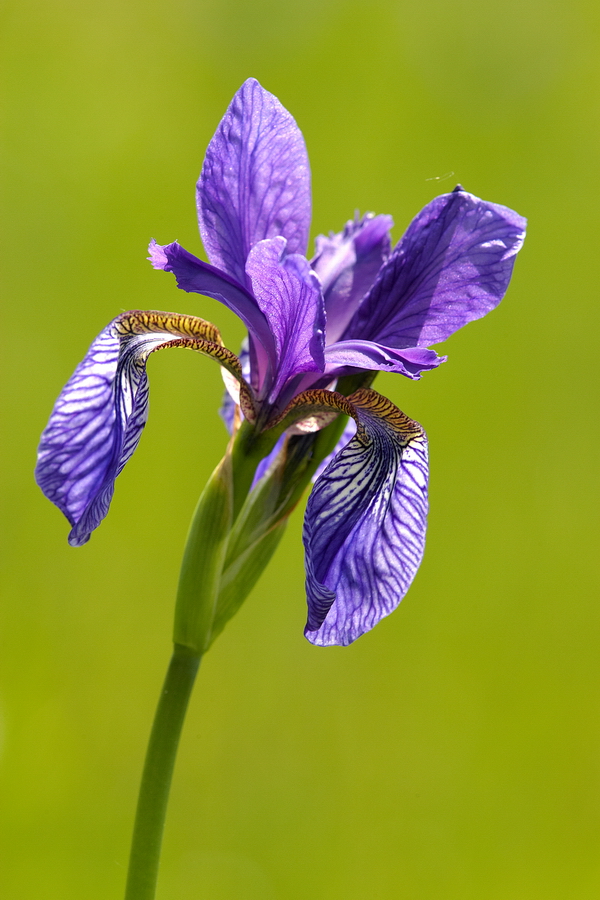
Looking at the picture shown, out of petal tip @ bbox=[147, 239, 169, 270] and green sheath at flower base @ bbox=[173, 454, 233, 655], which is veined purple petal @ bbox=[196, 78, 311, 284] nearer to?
petal tip @ bbox=[147, 239, 169, 270]

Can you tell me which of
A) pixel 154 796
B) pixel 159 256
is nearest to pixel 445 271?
pixel 159 256

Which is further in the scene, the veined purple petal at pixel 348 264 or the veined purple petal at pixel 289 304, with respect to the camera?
the veined purple petal at pixel 348 264

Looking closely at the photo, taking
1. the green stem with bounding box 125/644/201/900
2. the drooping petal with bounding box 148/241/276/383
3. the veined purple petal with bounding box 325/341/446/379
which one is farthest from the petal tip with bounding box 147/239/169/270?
the green stem with bounding box 125/644/201/900

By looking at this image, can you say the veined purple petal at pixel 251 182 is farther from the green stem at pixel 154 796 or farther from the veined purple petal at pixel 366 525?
the green stem at pixel 154 796

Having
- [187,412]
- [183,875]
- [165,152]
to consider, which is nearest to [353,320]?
[187,412]

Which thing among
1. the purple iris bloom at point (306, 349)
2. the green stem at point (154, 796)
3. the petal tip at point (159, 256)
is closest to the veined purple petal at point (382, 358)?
the purple iris bloom at point (306, 349)
